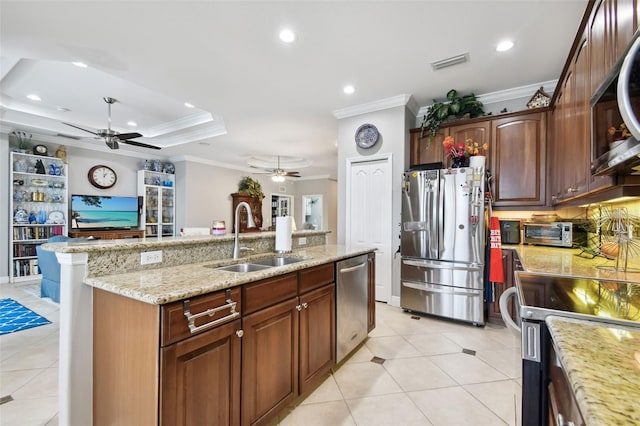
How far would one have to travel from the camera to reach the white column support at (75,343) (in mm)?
1400

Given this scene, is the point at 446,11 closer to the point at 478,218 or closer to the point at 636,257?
the point at 478,218

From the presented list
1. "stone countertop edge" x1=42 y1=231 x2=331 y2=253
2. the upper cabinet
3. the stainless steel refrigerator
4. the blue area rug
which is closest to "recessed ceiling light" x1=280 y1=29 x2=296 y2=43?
"stone countertop edge" x1=42 y1=231 x2=331 y2=253

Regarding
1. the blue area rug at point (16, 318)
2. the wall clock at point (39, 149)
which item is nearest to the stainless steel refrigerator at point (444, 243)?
the blue area rug at point (16, 318)

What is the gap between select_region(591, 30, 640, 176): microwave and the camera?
0.76 meters

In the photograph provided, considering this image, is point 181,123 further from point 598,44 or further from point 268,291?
point 598,44

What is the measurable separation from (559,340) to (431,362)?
1882 millimetres

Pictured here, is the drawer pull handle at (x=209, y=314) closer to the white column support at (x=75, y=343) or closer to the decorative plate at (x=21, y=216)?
the white column support at (x=75, y=343)

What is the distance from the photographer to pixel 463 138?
3541 millimetres

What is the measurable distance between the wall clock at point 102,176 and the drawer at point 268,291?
20.7 ft

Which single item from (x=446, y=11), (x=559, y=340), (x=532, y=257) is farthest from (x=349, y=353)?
(x=446, y=11)

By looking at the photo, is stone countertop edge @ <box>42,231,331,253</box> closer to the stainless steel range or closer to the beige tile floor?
the beige tile floor

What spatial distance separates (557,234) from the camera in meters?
2.89

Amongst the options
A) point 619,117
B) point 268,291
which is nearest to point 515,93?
Result: point 619,117

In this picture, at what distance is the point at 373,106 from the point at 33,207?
6.34 metres
